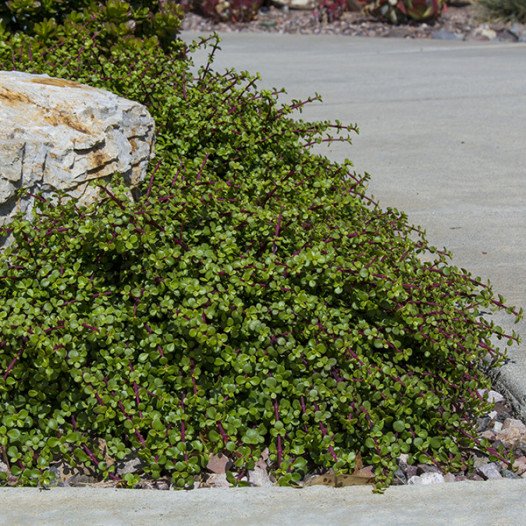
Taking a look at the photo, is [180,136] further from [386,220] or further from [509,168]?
[509,168]

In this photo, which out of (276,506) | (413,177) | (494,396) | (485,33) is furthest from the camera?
(485,33)

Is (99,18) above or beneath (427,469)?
above

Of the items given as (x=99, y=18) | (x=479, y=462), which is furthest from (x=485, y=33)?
(x=479, y=462)

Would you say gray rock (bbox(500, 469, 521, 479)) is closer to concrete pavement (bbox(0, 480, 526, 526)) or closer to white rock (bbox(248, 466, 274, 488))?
concrete pavement (bbox(0, 480, 526, 526))

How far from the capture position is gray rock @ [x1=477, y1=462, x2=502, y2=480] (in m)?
3.22

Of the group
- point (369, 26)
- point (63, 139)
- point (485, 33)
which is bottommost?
point (369, 26)

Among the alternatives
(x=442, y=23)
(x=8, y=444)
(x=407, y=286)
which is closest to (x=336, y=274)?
(x=407, y=286)

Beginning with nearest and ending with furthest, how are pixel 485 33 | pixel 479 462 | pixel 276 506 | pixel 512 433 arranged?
pixel 276 506
pixel 479 462
pixel 512 433
pixel 485 33

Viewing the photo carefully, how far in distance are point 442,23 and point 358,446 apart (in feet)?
40.3

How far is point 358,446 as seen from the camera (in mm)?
3248

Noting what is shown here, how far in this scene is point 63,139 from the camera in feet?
12.9

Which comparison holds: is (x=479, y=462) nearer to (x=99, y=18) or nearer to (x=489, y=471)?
(x=489, y=471)

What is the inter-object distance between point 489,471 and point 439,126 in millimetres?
4736

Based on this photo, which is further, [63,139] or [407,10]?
[407,10]
